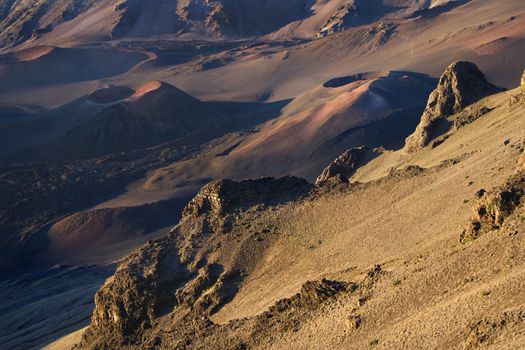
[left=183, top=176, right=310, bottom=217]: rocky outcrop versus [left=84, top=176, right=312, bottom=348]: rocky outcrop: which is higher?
[left=183, top=176, right=310, bottom=217]: rocky outcrop

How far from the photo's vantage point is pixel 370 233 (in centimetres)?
2958

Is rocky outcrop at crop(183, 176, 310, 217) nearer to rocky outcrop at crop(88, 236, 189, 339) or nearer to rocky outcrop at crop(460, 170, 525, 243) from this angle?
rocky outcrop at crop(88, 236, 189, 339)

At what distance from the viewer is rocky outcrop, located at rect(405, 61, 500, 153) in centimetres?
4806

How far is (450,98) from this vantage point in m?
49.7

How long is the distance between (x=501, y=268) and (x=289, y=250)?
12741 mm

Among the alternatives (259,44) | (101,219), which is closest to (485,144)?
(101,219)

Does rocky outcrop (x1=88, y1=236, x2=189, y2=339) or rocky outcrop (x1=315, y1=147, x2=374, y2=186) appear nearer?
rocky outcrop (x1=88, y1=236, x2=189, y2=339)

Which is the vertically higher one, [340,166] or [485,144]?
[485,144]

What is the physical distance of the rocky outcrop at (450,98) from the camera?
48.1 m

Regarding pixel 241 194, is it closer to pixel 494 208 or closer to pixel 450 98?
pixel 494 208

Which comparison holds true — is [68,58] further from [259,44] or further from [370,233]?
[370,233]

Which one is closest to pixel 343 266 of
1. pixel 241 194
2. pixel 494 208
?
pixel 494 208

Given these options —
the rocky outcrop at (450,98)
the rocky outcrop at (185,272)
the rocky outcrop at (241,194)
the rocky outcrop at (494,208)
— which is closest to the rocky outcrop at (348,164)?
the rocky outcrop at (450,98)

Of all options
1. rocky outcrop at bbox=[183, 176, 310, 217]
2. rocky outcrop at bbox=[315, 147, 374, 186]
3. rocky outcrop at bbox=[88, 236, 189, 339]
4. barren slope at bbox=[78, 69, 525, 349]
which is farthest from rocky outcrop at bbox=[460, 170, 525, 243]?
rocky outcrop at bbox=[315, 147, 374, 186]
